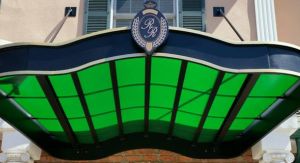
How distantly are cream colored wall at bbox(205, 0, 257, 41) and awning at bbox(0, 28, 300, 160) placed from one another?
2004 millimetres

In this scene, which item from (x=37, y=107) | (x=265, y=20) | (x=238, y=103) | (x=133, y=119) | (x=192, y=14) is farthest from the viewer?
(x=192, y=14)

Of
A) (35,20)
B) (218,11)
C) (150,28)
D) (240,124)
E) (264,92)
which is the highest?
(218,11)

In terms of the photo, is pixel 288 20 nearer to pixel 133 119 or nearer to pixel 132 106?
pixel 133 119

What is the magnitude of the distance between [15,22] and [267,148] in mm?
5518

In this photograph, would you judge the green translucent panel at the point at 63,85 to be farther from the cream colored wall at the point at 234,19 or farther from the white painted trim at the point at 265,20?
the white painted trim at the point at 265,20

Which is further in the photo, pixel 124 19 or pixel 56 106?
pixel 124 19

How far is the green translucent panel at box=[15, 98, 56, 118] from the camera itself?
755cm

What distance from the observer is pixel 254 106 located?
7.83 meters

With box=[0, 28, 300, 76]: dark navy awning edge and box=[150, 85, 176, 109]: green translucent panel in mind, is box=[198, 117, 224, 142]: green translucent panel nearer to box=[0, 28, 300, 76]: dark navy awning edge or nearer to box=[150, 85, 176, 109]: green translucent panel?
box=[150, 85, 176, 109]: green translucent panel

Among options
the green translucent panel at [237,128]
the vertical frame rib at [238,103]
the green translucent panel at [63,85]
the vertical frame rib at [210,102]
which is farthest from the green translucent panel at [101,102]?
the green translucent panel at [237,128]

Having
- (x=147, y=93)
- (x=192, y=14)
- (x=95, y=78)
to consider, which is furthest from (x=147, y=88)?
(x=192, y=14)

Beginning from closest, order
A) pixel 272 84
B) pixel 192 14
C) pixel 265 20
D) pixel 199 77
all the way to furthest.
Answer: pixel 199 77, pixel 272 84, pixel 265 20, pixel 192 14

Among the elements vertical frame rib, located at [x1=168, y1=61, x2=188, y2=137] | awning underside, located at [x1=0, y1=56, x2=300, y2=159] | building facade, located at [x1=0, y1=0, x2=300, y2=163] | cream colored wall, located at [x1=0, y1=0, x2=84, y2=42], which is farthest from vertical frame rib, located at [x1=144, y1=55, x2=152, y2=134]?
cream colored wall, located at [x1=0, y1=0, x2=84, y2=42]

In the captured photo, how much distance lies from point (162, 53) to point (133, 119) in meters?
2.64
